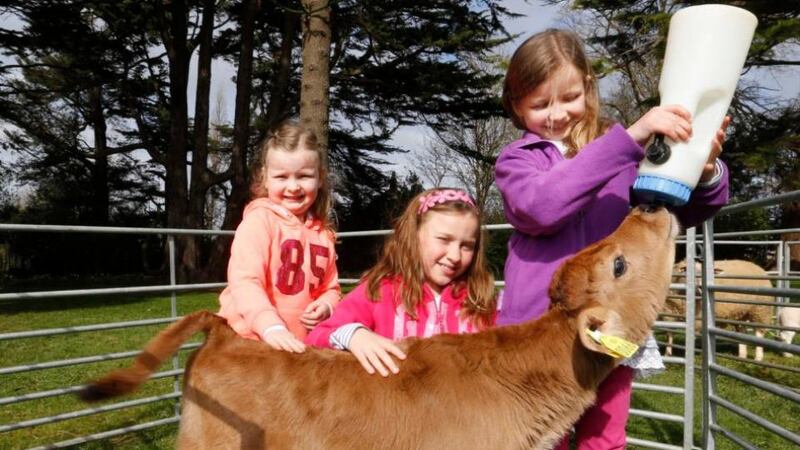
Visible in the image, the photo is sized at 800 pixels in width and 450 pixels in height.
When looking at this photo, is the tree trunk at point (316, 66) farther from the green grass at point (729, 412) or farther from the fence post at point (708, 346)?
the fence post at point (708, 346)

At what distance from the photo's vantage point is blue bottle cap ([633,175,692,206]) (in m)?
2.21

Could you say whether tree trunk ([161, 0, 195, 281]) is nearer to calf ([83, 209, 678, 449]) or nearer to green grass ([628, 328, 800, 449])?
green grass ([628, 328, 800, 449])

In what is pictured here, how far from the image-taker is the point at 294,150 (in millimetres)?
3447

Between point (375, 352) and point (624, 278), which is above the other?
point (624, 278)

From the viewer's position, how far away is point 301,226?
350 cm

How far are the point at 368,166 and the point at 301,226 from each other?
18012 mm

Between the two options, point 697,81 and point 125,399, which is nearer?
point 697,81

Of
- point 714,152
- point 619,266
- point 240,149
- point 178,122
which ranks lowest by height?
point 619,266

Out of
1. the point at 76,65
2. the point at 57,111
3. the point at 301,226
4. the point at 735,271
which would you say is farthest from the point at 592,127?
the point at 57,111

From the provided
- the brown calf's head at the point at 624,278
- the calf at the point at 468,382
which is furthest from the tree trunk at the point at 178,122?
the brown calf's head at the point at 624,278

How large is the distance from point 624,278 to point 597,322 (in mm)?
204

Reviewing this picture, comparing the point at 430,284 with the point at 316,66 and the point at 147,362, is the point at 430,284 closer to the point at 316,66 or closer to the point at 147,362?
the point at 147,362

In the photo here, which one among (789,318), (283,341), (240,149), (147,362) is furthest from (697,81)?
(240,149)

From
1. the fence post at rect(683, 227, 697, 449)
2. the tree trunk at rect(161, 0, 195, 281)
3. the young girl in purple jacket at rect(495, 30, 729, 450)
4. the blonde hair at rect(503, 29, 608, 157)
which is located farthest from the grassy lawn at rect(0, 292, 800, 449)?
the tree trunk at rect(161, 0, 195, 281)
